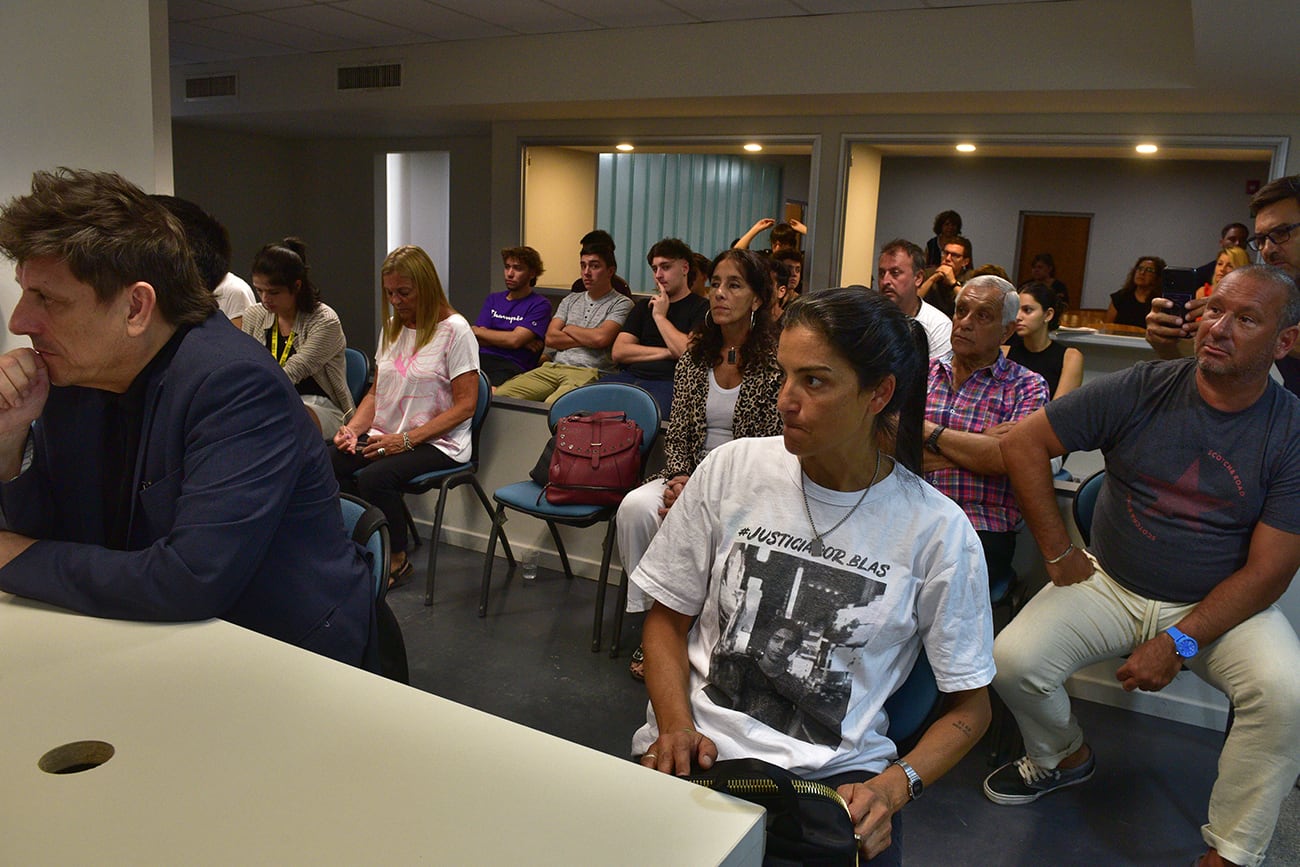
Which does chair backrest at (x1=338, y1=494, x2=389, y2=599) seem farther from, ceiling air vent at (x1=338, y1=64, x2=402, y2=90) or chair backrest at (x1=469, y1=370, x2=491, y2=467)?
ceiling air vent at (x1=338, y1=64, x2=402, y2=90)

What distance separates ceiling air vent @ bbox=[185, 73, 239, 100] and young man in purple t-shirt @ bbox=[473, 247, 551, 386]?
13.0 feet

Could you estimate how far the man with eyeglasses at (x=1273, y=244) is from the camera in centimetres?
240

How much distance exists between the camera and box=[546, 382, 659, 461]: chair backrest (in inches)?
133

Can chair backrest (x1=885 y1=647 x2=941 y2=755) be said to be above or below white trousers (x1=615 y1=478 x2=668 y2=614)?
above

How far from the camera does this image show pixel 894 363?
4.70ft

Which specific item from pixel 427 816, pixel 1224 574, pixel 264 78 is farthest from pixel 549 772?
pixel 264 78

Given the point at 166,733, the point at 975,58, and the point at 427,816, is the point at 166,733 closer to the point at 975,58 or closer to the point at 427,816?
the point at 427,816

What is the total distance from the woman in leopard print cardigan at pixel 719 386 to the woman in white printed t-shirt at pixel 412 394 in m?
0.85

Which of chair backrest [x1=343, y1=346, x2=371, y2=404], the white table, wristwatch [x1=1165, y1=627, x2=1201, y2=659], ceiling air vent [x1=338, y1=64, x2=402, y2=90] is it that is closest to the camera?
the white table

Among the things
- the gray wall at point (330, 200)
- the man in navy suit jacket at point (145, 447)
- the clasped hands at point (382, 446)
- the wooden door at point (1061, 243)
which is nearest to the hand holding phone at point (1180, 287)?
the man in navy suit jacket at point (145, 447)

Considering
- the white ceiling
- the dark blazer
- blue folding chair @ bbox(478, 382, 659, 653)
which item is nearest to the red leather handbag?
blue folding chair @ bbox(478, 382, 659, 653)

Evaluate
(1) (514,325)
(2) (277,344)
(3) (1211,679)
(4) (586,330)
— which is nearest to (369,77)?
(1) (514,325)

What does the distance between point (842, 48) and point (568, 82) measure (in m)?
1.81

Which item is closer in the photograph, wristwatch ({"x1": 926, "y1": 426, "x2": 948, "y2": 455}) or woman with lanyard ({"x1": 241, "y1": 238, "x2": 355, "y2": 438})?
wristwatch ({"x1": 926, "y1": 426, "x2": 948, "y2": 455})
